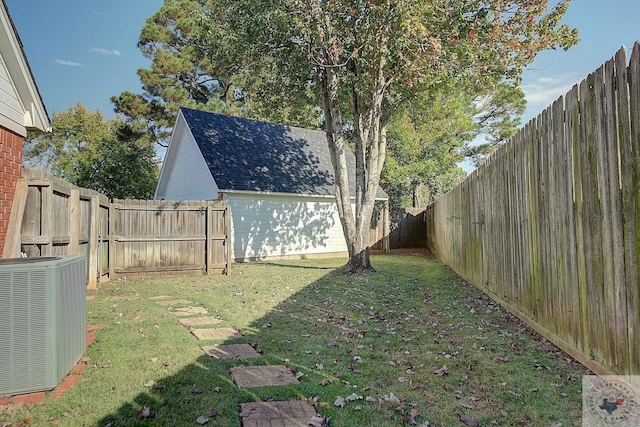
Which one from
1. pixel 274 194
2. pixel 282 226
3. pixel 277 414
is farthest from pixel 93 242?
pixel 282 226

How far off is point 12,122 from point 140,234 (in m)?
4.48

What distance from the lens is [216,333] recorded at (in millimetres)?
4910

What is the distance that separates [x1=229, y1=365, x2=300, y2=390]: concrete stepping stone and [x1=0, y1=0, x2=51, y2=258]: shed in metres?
3.67

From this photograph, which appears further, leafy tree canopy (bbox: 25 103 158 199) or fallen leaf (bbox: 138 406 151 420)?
leafy tree canopy (bbox: 25 103 158 199)

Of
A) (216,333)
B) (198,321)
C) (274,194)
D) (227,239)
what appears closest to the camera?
(216,333)

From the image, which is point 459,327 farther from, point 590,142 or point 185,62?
point 185,62

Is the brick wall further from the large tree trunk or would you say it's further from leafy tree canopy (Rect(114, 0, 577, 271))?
the large tree trunk

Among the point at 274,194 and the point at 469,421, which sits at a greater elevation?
the point at 274,194

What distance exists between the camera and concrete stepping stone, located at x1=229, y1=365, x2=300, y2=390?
3.32m

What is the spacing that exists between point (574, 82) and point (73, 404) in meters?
4.87

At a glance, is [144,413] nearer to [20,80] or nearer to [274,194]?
[20,80]

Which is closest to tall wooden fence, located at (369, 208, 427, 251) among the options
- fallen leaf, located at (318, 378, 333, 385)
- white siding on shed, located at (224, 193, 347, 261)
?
white siding on shed, located at (224, 193, 347, 261)

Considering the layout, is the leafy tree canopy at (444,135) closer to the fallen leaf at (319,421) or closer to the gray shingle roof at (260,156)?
the gray shingle roof at (260,156)

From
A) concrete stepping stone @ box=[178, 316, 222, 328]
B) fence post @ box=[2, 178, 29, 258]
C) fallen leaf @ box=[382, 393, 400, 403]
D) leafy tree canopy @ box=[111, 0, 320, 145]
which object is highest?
leafy tree canopy @ box=[111, 0, 320, 145]
